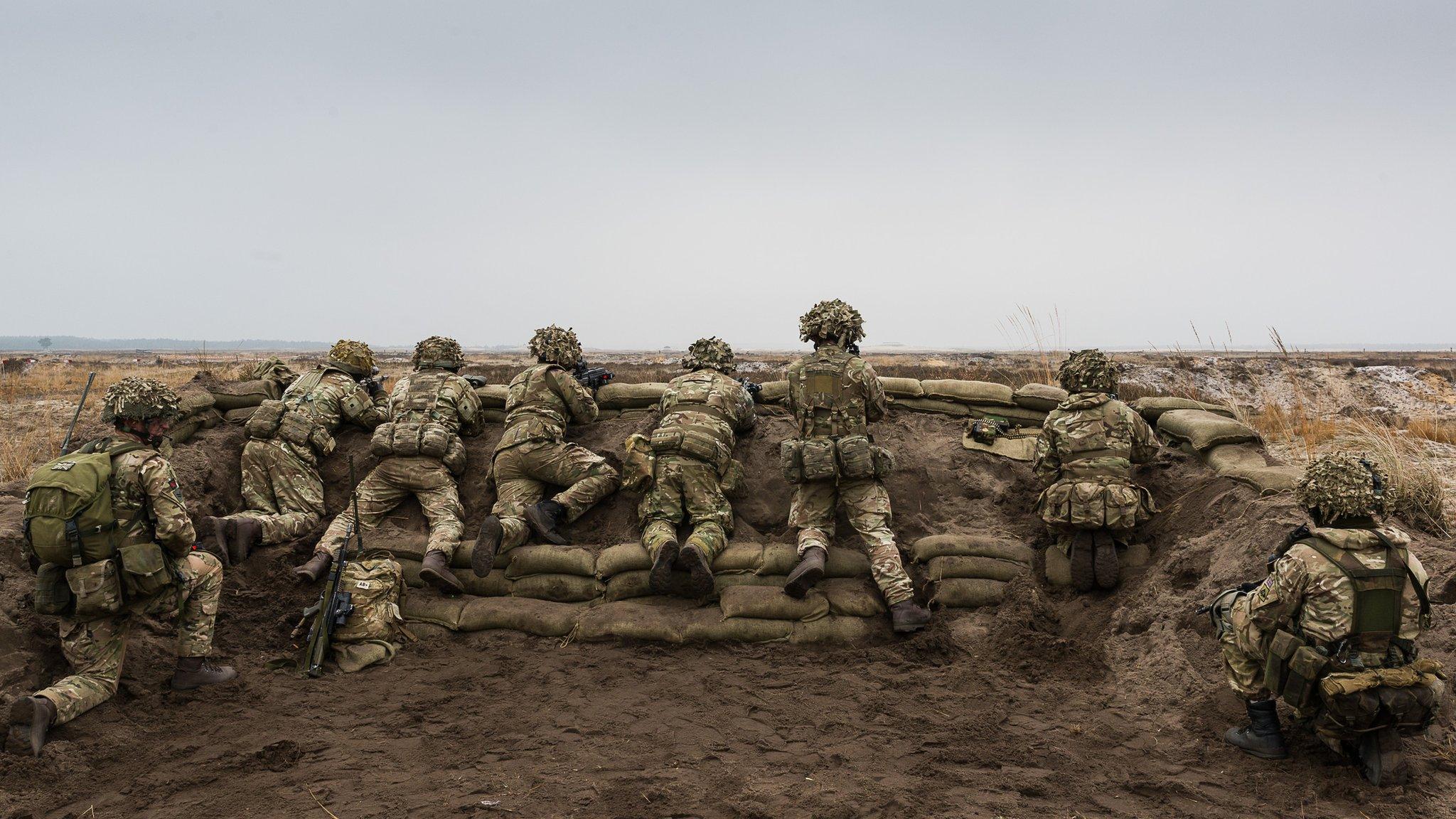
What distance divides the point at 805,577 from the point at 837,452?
1.19 meters

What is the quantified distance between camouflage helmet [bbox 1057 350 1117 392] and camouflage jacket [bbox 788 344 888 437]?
1.62 metres

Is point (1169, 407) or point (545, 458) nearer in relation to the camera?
point (545, 458)

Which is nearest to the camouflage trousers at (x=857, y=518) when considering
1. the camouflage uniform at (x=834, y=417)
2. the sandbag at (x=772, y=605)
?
the camouflage uniform at (x=834, y=417)

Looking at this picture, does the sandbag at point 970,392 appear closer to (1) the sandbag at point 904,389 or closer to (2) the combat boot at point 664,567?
(1) the sandbag at point 904,389

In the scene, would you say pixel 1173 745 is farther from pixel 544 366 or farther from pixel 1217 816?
pixel 544 366

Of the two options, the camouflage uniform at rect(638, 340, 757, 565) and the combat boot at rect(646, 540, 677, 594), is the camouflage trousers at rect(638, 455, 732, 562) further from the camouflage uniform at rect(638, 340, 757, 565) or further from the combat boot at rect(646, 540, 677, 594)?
the combat boot at rect(646, 540, 677, 594)

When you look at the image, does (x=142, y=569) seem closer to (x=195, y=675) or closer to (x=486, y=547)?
(x=195, y=675)

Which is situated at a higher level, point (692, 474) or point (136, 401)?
point (136, 401)

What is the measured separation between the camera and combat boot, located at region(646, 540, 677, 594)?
5.87 metres

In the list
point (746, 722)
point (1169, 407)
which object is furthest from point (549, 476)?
point (1169, 407)

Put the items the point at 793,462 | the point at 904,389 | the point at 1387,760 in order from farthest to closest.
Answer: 1. the point at 904,389
2. the point at 793,462
3. the point at 1387,760

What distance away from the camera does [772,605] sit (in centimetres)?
585

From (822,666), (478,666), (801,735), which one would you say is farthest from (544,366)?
(801,735)

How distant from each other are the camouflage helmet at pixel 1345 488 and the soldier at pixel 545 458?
5265mm
